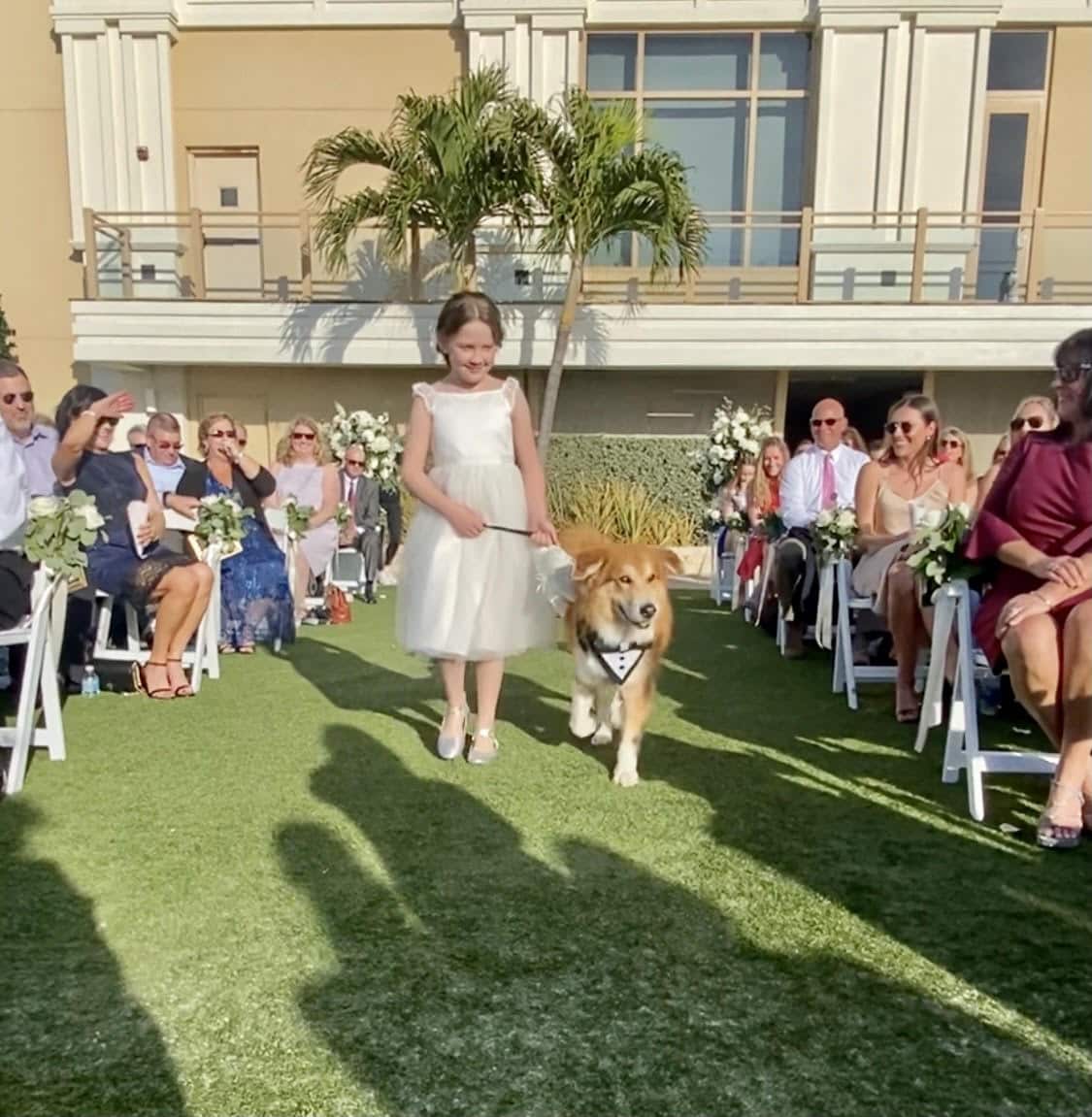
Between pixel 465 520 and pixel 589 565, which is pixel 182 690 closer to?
pixel 465 520

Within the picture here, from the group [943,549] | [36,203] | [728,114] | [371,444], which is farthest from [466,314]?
[36,203]

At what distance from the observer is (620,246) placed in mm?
12758

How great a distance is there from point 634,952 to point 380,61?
13.5 m

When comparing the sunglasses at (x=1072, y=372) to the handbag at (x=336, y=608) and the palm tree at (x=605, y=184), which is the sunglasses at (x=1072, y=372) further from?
the palm tree at (x=605, y=184)

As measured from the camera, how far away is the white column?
12602 mm

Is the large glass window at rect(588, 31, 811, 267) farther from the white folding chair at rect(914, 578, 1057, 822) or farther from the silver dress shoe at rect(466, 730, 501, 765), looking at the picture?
the silver dress shoe at rect(466, 730, 501, 765)

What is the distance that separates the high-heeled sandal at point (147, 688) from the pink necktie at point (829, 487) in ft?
13.5

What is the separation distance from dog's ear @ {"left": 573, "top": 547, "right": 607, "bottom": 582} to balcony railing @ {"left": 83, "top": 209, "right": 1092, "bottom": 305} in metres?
9.04

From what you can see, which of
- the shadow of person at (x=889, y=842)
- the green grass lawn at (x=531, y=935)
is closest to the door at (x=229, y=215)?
the green grass lawn at (x=531, y=935)

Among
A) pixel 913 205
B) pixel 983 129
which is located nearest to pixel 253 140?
pixel 913 205

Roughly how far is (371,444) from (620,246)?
5.15m

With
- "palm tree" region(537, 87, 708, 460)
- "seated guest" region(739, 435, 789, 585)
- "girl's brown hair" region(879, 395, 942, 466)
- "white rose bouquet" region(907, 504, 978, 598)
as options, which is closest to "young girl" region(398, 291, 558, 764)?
A: "white rose bouquet" region(907, 504, 978, 598)

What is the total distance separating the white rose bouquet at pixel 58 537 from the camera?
3639 millimetres

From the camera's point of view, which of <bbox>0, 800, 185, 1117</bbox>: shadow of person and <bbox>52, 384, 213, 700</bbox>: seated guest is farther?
<bbox>52, 384, 213, 700</bbox>: seated guest
